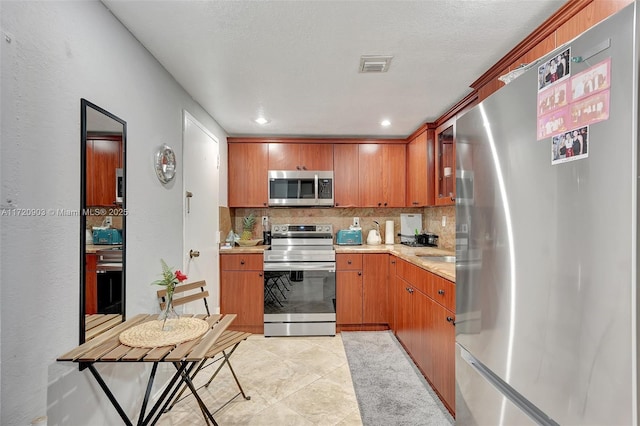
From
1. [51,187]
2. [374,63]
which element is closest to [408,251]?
[374,63]

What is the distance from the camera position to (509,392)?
1.14 m

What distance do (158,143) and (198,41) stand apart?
2.43ft

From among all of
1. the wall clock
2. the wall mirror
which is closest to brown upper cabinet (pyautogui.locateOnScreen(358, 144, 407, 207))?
the wall clock

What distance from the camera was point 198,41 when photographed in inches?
73.0

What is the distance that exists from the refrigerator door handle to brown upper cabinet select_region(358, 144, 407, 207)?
265cm

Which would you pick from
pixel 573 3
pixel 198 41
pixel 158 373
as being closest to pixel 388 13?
pixel 573 3

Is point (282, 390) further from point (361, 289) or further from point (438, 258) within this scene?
point (438, 258)

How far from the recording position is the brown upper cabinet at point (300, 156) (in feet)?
12.8

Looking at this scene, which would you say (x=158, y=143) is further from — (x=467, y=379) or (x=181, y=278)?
(x=467, y=379)

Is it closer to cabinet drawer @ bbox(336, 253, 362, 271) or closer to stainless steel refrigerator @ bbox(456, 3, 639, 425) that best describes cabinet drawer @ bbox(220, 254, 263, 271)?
cabinet drawer @ bbox(336, 253, 362, 271)

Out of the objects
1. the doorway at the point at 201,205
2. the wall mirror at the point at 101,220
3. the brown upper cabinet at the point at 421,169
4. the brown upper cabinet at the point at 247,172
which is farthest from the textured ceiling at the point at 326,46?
the brown upper cabinet at the point at 247,172

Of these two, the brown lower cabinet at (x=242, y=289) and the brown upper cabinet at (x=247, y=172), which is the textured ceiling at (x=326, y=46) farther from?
the brown lower cabinet at (x=242, y=289)

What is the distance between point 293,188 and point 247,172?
2.01 feet

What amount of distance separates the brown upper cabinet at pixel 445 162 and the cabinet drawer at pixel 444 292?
94 centimetres
